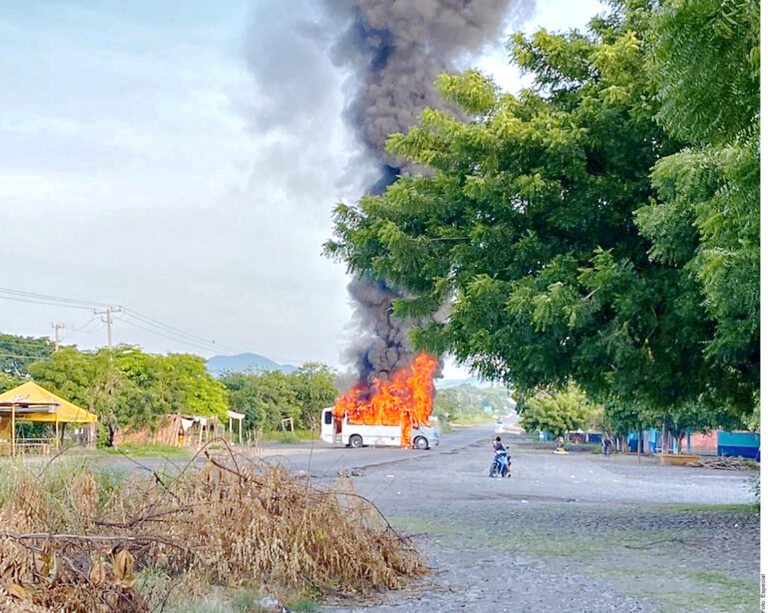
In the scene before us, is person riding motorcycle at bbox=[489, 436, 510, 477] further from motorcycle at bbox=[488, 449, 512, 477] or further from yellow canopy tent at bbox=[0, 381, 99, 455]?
yellow canopy tent at bbox=[0, 381, 99, 455]

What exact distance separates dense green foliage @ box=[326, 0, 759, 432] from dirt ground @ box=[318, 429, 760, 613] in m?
2.13

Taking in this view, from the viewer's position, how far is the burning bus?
43.0 metres

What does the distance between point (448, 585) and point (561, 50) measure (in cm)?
897

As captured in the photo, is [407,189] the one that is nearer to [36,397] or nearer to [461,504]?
[461,504]

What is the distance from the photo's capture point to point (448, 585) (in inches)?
397

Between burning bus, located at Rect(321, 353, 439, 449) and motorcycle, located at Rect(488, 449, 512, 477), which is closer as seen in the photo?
motorcycle, located at Rect(488, 449, 512, 477)

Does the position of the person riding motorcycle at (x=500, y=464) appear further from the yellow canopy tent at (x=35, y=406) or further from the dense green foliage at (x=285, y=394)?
the dense green foliage at (x=285, y=394)

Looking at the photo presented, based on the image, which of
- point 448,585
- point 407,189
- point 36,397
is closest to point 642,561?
point 448,585

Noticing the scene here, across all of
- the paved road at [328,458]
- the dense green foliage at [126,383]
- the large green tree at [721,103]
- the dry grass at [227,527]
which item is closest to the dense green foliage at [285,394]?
the paved road at [328,458]

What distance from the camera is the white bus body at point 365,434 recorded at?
5038cm

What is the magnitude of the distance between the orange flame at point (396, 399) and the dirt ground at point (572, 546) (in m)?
14.8

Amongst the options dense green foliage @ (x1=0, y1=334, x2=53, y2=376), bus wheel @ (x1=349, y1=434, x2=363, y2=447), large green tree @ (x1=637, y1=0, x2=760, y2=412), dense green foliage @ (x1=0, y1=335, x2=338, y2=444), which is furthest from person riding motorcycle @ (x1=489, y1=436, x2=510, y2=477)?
dense green foliage @ (x1=0, y1=334, x2=53, y2=376)

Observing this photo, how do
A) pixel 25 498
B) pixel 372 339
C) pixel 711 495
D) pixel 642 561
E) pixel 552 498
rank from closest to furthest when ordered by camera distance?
pixel 25 498, pixel 642 561, pixel 552 498, pixel 711 495, pixel 372 339

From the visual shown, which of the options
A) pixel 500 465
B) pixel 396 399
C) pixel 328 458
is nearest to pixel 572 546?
pixel 500 465
